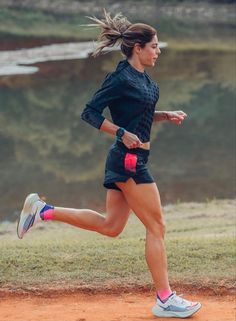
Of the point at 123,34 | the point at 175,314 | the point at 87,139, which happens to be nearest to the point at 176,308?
the point at 175,314

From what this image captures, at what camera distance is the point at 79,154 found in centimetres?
2009

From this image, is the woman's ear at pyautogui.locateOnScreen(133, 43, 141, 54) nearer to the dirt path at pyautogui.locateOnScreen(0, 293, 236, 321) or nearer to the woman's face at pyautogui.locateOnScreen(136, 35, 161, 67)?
the woman's face at pyautogui.locateOnScreen(136, 35, 161, 67)

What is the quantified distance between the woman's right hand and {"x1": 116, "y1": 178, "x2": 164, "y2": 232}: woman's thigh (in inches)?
12.5

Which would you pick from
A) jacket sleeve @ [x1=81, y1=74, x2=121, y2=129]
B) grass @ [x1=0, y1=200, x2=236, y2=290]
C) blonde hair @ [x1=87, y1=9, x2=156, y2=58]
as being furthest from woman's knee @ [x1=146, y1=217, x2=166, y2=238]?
blonde hair @ [x1=87, y1=9, x2=156, y2=58]

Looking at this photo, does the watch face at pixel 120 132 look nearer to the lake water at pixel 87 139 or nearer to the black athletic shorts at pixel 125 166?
the black athletic shorts at pixel 125 166

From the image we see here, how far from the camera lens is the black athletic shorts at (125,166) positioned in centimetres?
571

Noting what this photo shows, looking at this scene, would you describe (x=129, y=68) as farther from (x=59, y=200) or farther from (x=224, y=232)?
(x=59, y=200)

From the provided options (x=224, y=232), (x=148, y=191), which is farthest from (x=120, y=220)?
(x=224, y=232)

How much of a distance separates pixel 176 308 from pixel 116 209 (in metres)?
0.86

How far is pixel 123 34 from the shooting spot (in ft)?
19.2

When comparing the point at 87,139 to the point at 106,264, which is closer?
the point at 106,264

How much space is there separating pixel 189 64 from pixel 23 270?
31.4m

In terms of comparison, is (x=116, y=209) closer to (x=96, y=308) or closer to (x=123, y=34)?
(x=96, y=308)

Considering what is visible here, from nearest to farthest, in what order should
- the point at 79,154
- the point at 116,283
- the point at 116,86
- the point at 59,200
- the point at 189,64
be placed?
the point at 116,86 → the point at 116,283 → the point at 59,200 → the point at 79,154 → the point at 189,64
